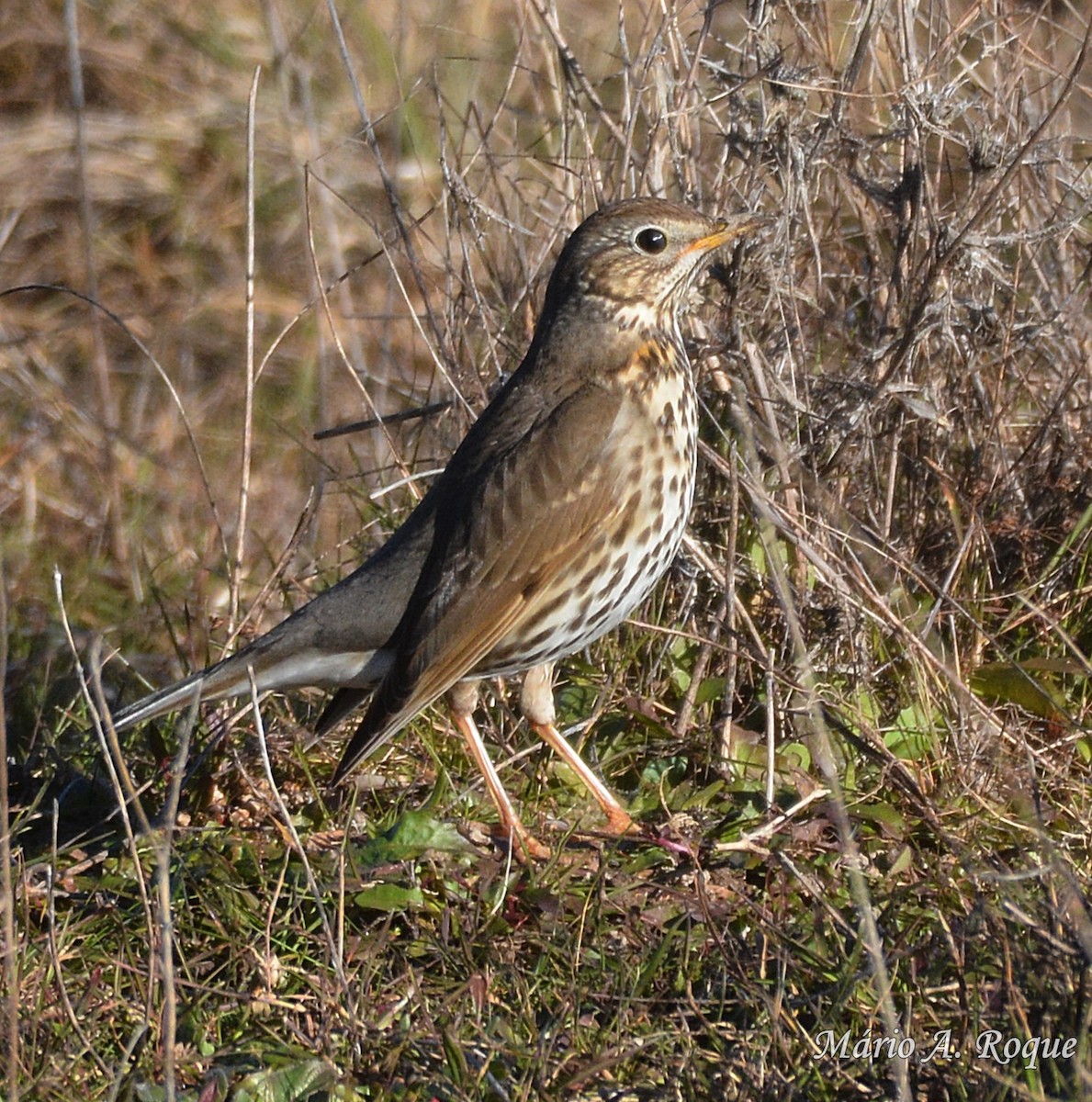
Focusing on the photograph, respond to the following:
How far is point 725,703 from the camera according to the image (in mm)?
4473

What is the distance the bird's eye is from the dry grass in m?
0.30

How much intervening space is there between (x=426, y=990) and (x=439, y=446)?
89.4 inches

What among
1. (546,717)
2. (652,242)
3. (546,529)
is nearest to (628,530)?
(546,529)

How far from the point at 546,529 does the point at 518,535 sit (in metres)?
0.07

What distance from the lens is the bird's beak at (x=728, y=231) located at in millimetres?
4188

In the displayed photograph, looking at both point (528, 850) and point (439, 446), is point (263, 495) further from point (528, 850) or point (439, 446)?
point (528, 850)

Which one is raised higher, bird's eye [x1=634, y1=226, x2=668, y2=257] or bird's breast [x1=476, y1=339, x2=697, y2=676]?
bird's eye [x1=634, y1=226, x2=668, y2=257]

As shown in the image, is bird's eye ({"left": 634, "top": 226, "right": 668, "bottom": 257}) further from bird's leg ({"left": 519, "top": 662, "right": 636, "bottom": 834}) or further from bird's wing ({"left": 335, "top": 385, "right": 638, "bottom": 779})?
bird's leg ({"left": 519, "top": 662, "right": 636, "bottom": 834})

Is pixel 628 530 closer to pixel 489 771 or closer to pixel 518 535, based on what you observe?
pixel 518 535

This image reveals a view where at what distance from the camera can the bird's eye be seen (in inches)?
166

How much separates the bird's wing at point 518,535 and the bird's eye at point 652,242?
0.37 m

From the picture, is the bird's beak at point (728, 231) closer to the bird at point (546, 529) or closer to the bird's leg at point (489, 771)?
the bird at point (546, 529)

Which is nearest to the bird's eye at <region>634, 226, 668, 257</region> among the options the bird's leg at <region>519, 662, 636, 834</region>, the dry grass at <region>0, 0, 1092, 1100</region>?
the dry grass at <region>0, 0, 1092, 1100</region>

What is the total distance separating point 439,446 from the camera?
5.47 meters
